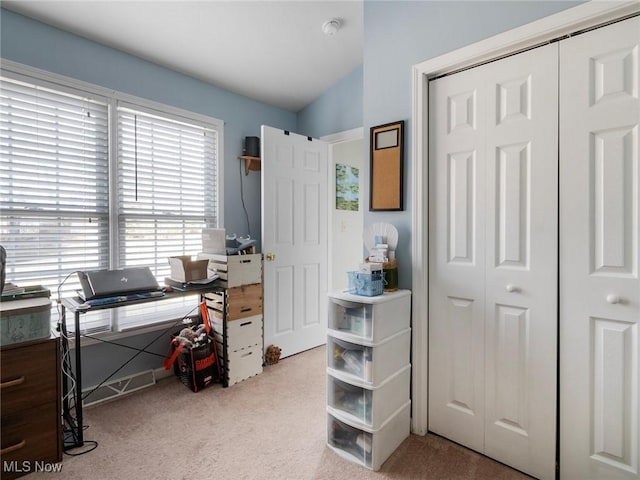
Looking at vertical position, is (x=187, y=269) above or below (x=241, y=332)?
above

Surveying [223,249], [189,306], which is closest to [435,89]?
[223,249]

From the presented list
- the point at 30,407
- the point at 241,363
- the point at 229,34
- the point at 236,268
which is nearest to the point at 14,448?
the point at 30,407

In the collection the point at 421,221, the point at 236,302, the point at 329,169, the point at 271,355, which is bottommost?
the point at 271,355

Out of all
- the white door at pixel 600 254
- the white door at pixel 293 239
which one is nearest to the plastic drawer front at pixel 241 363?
the white door at pixel 293 239

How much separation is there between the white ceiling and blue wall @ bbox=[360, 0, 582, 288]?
44 centimetres

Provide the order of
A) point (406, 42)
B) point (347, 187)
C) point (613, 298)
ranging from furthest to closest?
point (347, 187) < point (406, 42) < point (613, 298)

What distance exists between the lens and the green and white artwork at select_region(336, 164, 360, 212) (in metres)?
3.63

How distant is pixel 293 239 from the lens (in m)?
3.13

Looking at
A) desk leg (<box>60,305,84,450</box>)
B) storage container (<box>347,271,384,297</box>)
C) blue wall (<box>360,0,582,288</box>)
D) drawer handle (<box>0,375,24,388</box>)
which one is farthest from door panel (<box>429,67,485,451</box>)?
drawer handle (<box>0,375,24,388</box>)

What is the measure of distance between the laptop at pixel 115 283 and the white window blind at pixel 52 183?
0.37 meters

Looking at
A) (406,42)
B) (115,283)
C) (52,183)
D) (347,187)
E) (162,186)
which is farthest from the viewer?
(347,187)

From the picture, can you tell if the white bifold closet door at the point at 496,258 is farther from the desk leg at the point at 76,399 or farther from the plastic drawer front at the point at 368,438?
the desk leg at the point at 76,399

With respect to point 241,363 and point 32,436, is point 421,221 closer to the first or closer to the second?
point 241,363

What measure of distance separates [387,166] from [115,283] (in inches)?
71.7
